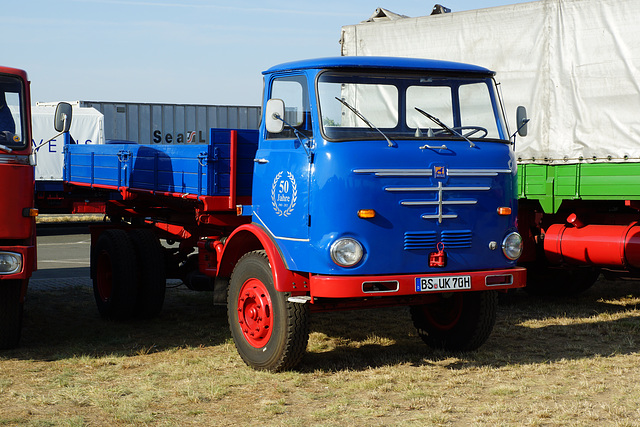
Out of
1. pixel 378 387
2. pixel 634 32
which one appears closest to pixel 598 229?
pixel 634 32

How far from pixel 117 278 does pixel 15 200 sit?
2.15 m

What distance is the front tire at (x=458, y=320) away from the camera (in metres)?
7.67

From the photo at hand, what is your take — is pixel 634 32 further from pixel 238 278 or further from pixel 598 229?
pixel 238 278

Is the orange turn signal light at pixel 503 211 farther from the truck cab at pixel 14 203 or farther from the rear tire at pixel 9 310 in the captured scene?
the rear tire at pixel 9 310

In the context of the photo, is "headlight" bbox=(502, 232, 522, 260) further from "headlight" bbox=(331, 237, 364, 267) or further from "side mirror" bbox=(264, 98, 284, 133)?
"side mirror" bbox=(264, 98, 284, 133)

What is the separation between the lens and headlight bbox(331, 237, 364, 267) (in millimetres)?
6453

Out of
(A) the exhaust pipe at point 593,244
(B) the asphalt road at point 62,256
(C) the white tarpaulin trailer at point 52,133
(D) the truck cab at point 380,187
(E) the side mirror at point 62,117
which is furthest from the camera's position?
(C) the white tarpaulin trailer at point 52,133

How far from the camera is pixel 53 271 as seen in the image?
14.0 metres

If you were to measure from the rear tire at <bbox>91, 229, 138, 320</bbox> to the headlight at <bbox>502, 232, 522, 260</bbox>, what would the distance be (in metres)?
4.24

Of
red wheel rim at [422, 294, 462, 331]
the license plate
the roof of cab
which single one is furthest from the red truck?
red wheel rim at [422, 294, 462, 331]

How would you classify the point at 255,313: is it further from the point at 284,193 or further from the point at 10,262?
the point at 10,262

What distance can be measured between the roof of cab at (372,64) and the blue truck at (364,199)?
12mm

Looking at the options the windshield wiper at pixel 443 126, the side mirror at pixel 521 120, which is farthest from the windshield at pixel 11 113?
the side mirror at pixel 521 120

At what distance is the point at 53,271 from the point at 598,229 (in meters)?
8.59
